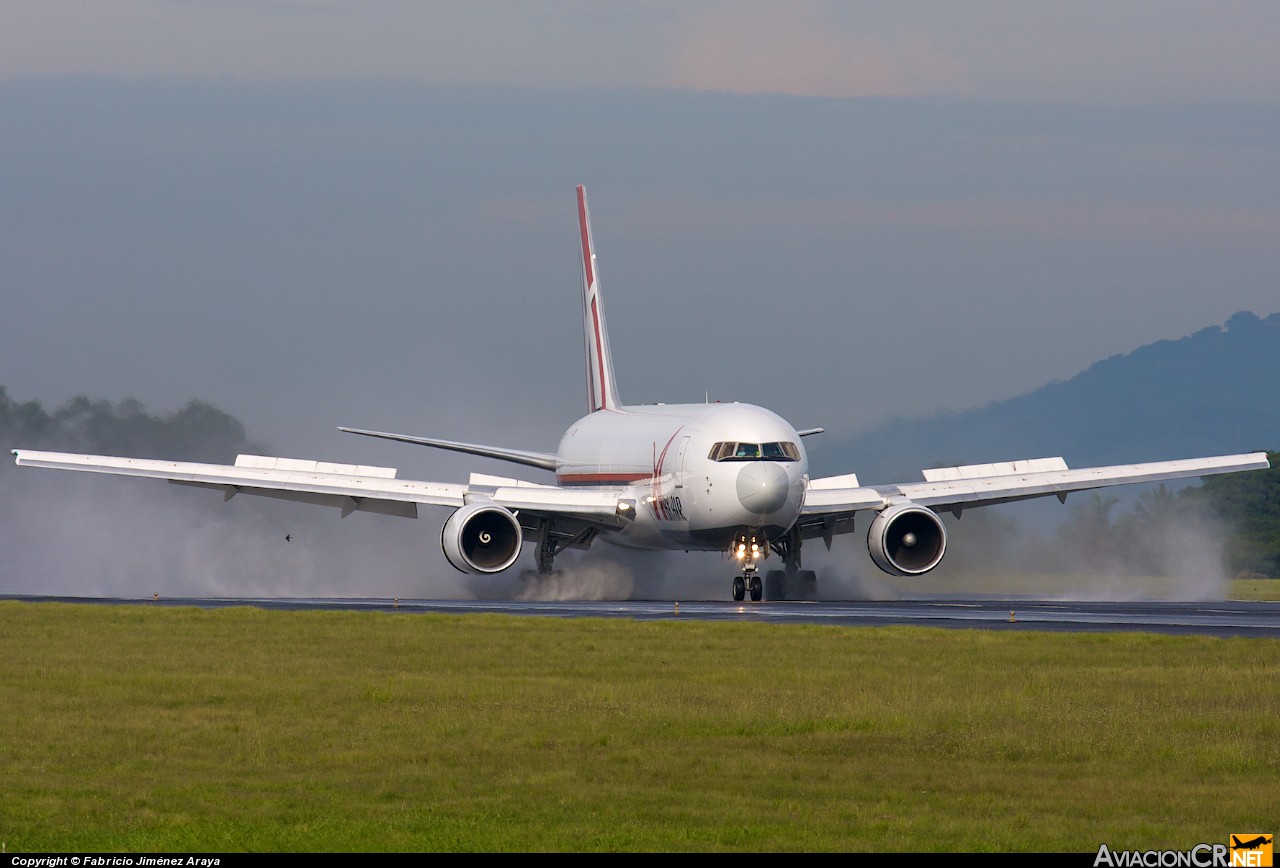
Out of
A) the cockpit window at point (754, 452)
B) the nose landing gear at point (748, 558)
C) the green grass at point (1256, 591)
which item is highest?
the cockpit window at point (754, 452)

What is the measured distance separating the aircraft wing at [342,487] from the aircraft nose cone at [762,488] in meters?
5.99

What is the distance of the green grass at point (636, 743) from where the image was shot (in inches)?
514

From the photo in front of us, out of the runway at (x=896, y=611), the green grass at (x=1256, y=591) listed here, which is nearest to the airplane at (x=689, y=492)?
the runway at (x=896, y=611)

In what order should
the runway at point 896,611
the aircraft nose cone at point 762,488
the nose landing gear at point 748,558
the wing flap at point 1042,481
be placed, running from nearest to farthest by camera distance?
the runway at point 896,611
the aircraft nose cone at point 762,488
the nose landing gear at point 748,558
the wing flap at point 1042,481

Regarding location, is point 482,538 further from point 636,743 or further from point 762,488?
point 636,743

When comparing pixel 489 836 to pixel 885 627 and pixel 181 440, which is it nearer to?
pixel 885 627

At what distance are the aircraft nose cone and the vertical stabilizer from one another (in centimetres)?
1672

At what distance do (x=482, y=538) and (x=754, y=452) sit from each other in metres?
6.84

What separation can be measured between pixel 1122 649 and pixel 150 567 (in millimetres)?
35405

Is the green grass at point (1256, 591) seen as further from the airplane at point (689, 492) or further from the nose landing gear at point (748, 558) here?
the nose landing gear at point (748, 558)

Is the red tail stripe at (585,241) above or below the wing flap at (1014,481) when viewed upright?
above

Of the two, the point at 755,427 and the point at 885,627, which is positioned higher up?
the point at 755,427

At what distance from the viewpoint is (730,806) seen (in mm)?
13938

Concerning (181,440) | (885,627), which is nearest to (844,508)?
(885,627)
